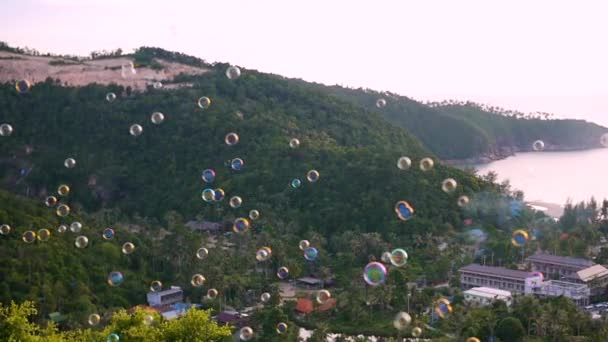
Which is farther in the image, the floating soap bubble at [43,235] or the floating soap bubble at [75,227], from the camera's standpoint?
the floating soap bubble at [75,227]

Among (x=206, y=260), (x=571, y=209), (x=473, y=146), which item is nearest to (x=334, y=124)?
(x=571, y=209)

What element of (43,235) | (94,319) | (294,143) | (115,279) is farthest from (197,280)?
(294,143)

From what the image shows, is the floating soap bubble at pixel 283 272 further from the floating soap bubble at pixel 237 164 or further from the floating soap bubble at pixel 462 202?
the floating soap bubble at pixel 237 164

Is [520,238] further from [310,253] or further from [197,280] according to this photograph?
[197,280]

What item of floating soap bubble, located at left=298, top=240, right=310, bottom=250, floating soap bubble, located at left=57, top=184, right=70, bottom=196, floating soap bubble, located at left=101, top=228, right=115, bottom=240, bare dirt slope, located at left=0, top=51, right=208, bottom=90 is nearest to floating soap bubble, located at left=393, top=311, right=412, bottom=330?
floating soap bubble, located at left=298, top=240, right=310, bottom=250

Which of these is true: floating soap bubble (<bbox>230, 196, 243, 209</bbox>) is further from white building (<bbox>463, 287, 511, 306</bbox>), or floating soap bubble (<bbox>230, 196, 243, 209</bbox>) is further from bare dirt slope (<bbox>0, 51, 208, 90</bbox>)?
bare dirt slope (<bbox>0, 51, 208, 90</bbox>)

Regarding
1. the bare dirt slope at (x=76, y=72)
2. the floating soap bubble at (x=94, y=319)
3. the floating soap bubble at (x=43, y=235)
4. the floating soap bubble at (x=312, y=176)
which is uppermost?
the bare dirt slope at (x=76, y=72)

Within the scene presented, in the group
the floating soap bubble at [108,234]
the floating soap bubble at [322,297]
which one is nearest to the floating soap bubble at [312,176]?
the floating soap bubble at [108,234]

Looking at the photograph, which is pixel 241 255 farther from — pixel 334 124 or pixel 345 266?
pixel 334 124
